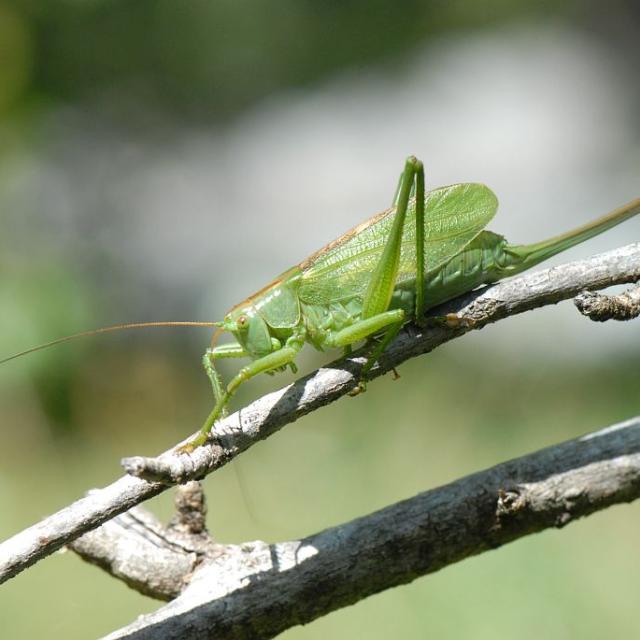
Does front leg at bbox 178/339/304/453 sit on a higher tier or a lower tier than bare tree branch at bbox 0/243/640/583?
higher

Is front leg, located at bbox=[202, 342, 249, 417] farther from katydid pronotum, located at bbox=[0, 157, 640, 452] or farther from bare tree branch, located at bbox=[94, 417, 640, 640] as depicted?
bare tree branch, located at bbox=[94, 417, 640, 640]

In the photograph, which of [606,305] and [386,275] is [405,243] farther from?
[606,305]

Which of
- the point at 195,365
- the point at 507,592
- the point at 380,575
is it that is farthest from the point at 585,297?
the point at 195,365

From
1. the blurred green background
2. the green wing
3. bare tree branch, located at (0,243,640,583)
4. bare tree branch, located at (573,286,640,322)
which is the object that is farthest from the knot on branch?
the blurred green background

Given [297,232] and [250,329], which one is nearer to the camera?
[250,329]

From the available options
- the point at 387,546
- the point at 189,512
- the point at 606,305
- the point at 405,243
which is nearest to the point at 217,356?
the point at 189,512

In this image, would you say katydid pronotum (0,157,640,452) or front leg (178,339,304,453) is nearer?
front leg (178,339,304,453)

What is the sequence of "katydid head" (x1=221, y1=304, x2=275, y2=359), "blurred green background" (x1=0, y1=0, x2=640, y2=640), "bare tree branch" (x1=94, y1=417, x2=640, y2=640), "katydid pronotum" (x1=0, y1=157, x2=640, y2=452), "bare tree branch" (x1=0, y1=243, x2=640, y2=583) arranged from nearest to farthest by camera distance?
"bare tree branch" (x1=0, y1=243, x2=640, y2=583) → "bare tree branch" (x1=94, y1=417, x2=640, y2=640) → "katydid pronotum" (x1=0, y1=157, x2=640, y2=452) → "katydid head" (x1=221, y1=304, x2=275, y2=359) → "blurred green background" (x1=0, y1=0, x2=640, y2=640)

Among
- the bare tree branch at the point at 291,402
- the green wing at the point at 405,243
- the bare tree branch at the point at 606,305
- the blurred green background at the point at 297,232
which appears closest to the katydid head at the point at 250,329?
the green wing at the point at 405,243
